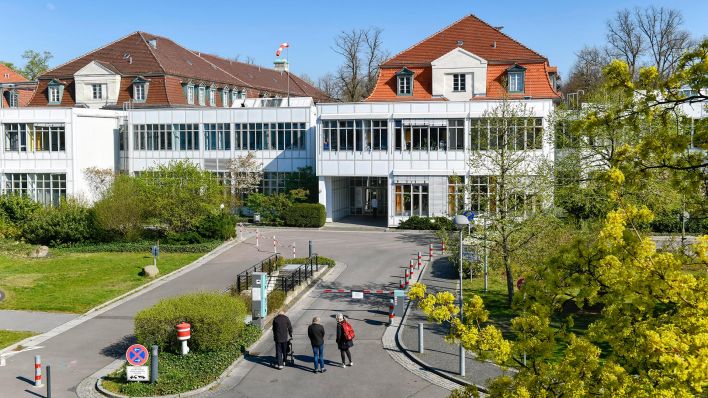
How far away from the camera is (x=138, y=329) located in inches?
693

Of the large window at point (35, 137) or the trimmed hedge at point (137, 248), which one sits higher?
the large window at point (35, 137)

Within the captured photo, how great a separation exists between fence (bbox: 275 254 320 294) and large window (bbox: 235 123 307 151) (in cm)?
1904

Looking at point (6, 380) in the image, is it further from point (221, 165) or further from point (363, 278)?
point (221, 165)

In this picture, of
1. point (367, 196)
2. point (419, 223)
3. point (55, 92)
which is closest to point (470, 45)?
point (367, 196)

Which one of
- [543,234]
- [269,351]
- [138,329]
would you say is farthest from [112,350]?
[543,234]

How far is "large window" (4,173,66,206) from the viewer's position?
45.0m

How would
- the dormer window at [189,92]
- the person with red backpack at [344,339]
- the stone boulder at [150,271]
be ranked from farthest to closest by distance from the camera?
the dormer window at [189,92]
the stone boulder at [150,271]
the person with red backpack at [344,339]

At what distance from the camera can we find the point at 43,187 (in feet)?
148

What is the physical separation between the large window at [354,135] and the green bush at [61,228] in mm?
13820

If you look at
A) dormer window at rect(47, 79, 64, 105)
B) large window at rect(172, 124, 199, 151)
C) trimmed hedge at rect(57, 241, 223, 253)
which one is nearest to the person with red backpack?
trimmed hedge at rect(57, 241, 223, 253)

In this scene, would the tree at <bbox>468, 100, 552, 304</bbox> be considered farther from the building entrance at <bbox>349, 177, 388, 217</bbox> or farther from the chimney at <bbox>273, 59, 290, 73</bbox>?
the chimney at <bbox>273, 59, 290, 73</bbox>

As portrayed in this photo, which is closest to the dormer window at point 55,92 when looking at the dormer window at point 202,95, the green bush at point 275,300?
the dormer window at point 202,95

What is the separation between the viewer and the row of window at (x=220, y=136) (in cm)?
4619

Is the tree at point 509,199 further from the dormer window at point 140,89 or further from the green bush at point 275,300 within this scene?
the dormer window at point 140,89
